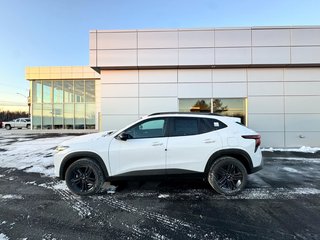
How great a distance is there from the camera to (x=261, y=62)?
10281 mm

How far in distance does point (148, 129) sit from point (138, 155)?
65 cm

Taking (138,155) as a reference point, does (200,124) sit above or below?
above

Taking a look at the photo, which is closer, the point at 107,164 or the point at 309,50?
the point at 107,164

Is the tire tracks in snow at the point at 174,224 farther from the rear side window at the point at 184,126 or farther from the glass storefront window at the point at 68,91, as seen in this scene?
the glass storefront window at the point at 68,91

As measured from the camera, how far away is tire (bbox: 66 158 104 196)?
4805 millimetres

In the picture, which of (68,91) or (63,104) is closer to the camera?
(63,104)

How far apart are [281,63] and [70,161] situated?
10301mm

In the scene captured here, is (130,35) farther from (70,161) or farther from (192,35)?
(70,161)

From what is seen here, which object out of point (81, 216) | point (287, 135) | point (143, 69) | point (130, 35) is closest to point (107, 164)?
point (81, 216)

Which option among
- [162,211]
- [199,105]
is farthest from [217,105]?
[162,211]

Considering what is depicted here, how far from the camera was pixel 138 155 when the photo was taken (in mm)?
4715

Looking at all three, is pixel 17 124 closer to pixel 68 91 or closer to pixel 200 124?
pixel 68 91

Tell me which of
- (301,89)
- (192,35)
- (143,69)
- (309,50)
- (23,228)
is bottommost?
(23,228)

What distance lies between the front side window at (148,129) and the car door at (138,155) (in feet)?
0.11
